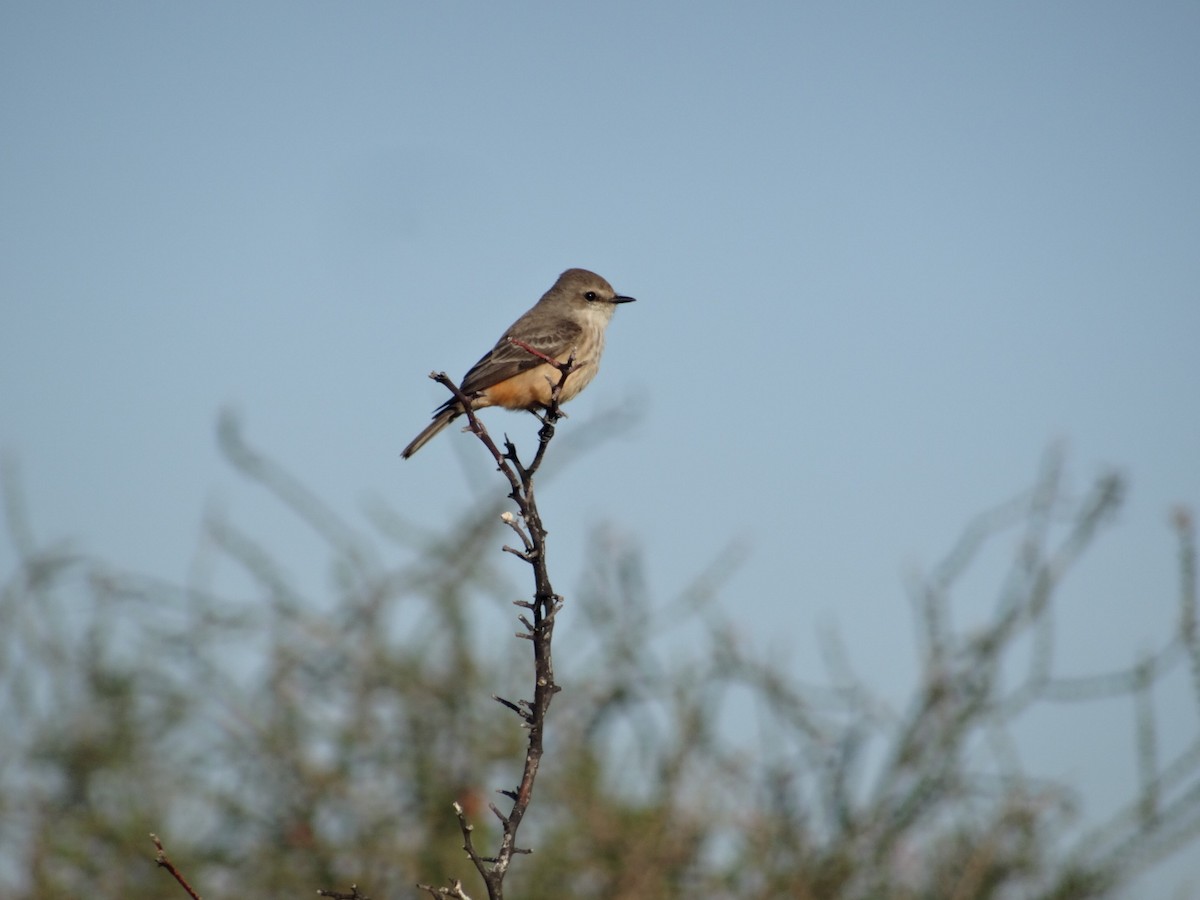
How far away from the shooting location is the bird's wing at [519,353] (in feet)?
25.4

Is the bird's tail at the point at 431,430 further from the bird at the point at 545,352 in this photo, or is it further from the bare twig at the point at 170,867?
the bare twig at the point at 170,867

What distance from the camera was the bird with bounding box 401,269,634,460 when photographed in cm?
765

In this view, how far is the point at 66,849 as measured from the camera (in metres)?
7.07

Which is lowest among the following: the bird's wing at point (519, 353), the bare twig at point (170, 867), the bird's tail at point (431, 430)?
the bare twig at point (170, 867)

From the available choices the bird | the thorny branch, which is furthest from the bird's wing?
the thorny branch

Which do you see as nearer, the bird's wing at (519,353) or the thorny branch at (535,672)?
the thorny branch at (535,672)

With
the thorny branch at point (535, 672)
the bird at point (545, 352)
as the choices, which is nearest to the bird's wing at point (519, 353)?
the bird at point (545, 352)

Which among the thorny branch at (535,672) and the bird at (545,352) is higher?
the bird at (545,352)

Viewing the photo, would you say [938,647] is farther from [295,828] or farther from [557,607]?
[295,828]

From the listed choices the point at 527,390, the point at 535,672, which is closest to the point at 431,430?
the point at 527,390

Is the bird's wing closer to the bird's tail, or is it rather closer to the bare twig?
the bird's tail

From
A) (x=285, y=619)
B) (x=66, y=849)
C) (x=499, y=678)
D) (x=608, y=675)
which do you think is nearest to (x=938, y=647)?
(x=608, y=675)

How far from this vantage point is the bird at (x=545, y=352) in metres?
7.65

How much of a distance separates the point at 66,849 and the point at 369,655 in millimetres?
1947
